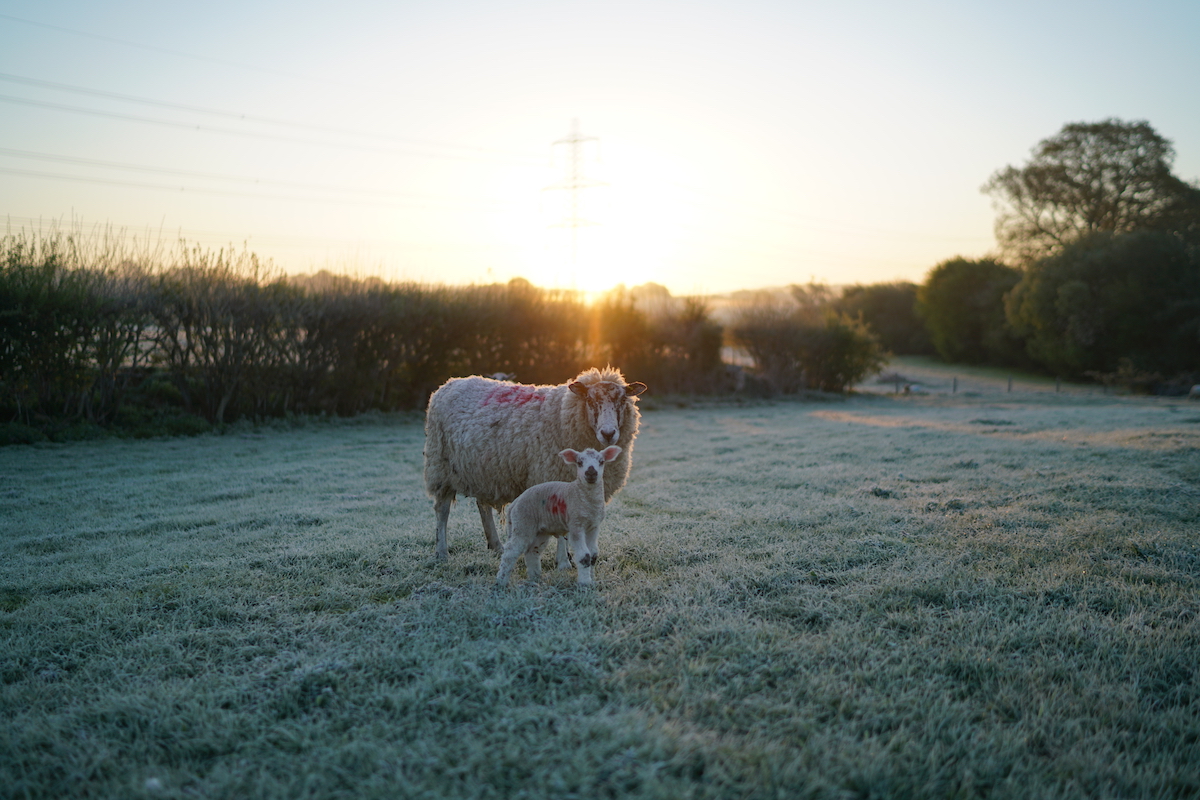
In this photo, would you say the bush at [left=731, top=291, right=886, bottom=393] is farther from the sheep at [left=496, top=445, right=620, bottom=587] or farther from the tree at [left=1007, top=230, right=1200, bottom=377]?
the sheep at [left=496, top=445, right=620, bottom=587]

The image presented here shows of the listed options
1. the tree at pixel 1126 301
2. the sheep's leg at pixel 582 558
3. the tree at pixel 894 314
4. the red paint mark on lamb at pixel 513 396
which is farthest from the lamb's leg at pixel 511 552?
the tree at pixel 894 314

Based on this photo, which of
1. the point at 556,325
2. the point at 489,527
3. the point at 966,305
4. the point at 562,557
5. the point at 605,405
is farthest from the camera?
the point at 966,305

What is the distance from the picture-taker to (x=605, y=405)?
5477 millimetres

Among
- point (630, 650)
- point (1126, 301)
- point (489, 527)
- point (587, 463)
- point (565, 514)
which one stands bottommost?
point (630, 650)

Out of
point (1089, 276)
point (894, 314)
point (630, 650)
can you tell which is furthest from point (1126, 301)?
point (630, 650)

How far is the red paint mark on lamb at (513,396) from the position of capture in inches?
234

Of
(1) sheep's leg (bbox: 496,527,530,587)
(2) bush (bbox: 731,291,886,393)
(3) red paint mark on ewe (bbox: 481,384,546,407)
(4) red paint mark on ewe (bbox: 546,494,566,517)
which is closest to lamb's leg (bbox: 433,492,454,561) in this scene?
(3) red paint mark on ewe (bbox: 481,384,546,407)

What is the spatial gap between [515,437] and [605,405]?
0.83 metres

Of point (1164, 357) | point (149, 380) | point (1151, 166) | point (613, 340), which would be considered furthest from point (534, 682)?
point (1151, 166)

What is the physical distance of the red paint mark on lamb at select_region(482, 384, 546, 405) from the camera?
19.5 feet

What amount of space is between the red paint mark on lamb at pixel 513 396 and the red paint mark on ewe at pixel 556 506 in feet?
4.71

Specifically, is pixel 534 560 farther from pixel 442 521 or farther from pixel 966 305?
pixel 966 305

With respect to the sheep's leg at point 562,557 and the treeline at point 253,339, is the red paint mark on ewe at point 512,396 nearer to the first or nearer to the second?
the sheep's leg at point 562,557

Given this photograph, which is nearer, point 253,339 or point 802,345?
point 253,339
